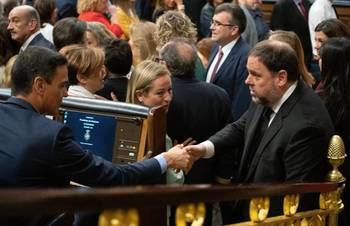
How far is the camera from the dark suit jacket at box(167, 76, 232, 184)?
5105 millimetres

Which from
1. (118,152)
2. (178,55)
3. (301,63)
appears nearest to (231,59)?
(301,63)

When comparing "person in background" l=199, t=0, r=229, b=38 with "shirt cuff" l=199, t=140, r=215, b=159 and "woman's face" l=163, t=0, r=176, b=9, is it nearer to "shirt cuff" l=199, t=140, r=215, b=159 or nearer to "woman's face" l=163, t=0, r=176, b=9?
"woman's face" l=163, t=0, r=176, b=9

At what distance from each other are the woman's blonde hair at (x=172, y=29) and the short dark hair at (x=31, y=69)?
2.89 m

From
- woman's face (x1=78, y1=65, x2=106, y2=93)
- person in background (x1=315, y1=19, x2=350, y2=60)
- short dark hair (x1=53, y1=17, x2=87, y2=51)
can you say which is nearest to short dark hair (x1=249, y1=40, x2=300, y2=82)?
woman's face (x1=78, y1=65, x2=106, y2=93)

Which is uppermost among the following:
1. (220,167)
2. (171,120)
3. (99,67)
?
(99,67)

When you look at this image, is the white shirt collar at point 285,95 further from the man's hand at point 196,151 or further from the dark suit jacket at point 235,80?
the dark suit jacket at point 235,80

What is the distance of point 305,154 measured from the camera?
13.2 ft

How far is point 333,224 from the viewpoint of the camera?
405cm

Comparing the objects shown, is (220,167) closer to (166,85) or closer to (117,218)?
(166,85)

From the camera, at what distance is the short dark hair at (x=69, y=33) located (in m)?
6.30

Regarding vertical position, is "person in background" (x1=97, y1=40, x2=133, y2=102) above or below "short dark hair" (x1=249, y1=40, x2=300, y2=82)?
below

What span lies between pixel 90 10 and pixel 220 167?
3.47 meters

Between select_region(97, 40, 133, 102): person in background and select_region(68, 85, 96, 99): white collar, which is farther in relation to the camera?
select_region(97, 40, 133, 102): person in background

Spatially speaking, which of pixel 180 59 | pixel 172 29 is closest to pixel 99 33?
pixel 172 29
